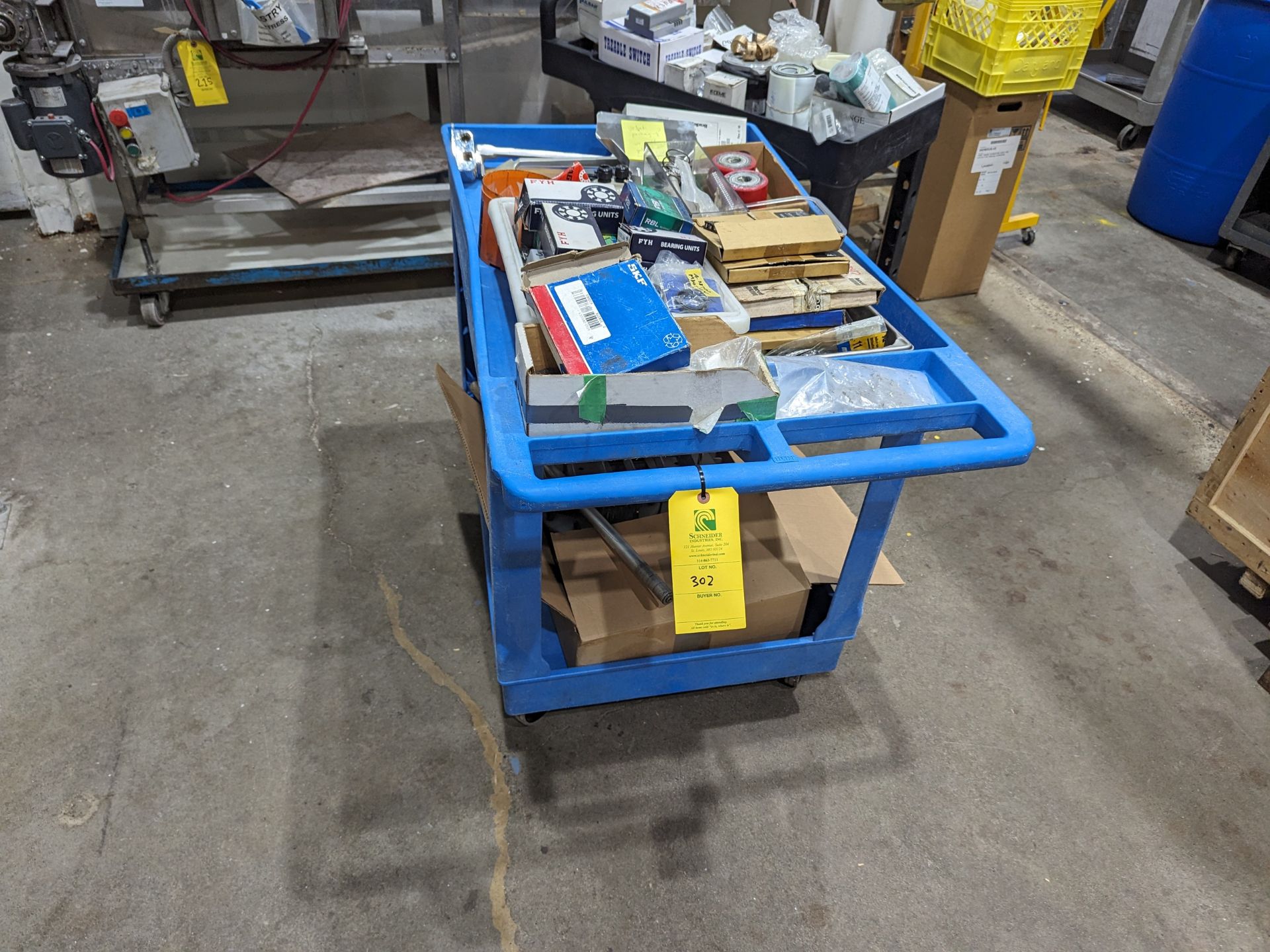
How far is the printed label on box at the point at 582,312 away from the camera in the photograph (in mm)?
1150

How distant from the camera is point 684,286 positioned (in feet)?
4.43

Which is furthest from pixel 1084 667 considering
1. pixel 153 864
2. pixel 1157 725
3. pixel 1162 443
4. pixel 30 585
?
pixel 30 585

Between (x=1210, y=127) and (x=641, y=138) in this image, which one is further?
(x=1210, y=127)

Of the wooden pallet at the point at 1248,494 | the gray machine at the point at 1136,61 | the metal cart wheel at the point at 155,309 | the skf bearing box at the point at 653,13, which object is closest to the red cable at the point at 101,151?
the metal cart wheel at the point at 155,309

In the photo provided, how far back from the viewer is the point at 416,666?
1.81 m

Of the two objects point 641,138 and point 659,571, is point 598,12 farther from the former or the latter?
point 659,571

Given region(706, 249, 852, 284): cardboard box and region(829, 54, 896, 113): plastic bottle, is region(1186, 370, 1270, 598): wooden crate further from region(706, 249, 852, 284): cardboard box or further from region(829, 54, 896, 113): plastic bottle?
region(706, 249, 852, 284): cardboard box

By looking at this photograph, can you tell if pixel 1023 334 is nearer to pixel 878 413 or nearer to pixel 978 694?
pixel 978 694

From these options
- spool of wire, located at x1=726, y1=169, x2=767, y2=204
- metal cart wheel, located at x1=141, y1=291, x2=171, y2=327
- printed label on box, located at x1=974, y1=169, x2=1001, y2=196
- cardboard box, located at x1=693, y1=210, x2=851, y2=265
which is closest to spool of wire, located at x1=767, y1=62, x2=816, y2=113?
spool of wire, located at x1=726, y1=169, x2=767, y2=204

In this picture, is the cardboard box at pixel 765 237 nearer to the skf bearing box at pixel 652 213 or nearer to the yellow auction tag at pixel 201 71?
the skf bearing box at pixel 652 213

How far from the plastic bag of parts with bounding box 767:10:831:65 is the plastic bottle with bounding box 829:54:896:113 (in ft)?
0.71

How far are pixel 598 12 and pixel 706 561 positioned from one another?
5.97ft

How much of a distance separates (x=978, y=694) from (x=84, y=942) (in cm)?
Answer: 170

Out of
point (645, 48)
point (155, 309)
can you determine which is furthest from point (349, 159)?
point (645, 48)
